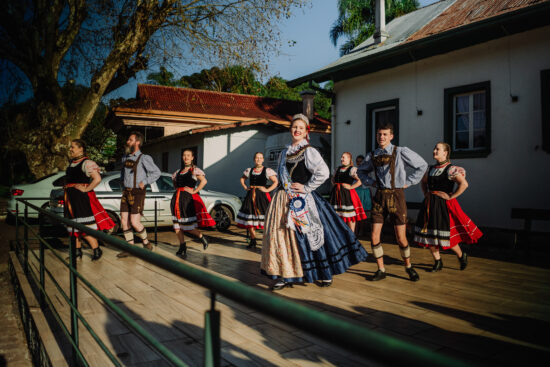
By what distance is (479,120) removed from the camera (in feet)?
30.2

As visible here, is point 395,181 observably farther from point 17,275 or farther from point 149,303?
point 17,275

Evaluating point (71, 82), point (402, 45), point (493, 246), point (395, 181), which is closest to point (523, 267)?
point (493, 246)

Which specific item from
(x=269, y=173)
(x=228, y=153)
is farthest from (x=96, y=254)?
(x=228, y=153)

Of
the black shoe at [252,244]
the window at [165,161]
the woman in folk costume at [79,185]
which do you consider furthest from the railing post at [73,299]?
the window at [165,161]

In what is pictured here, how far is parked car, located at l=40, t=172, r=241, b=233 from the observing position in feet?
30.7

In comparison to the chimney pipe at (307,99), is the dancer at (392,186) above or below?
below

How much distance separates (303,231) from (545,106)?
642cm

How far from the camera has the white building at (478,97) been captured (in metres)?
8.06

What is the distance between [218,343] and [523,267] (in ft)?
21.2

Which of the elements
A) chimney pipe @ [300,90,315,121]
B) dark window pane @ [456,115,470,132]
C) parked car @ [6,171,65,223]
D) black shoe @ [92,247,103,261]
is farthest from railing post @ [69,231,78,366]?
chimney pipe @ [300,90,315,121]

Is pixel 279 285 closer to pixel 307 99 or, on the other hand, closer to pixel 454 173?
pixel 454 173

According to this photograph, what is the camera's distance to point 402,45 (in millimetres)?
9984

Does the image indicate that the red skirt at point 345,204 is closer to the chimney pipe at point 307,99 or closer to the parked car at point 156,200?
the parked car at point 156,200

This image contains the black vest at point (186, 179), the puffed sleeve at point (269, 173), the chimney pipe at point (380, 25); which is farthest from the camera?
the chimney pipe at point (380, 25)
